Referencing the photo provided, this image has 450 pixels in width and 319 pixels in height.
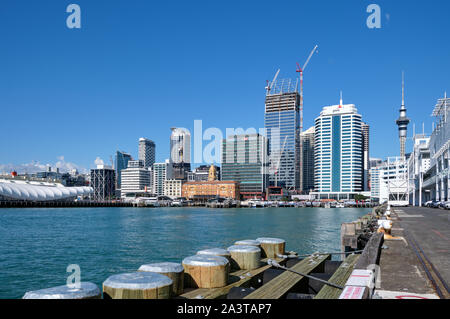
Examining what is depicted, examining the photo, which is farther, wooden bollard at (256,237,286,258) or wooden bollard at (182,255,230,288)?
wooden bollard at (256,237,286,258)

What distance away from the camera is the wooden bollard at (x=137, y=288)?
25.7 feet

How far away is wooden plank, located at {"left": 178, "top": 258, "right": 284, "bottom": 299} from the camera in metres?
9.48

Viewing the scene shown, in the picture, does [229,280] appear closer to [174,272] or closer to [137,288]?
[174,272]

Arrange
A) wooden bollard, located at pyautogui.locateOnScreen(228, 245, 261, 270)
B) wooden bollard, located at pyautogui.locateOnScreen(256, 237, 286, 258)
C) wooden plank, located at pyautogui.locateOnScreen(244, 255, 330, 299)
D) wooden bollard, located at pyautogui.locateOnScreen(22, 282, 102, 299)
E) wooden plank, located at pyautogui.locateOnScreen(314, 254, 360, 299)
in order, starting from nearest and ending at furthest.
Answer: wooden bollard, located at pyautogui.locateOnScreen(22, 282, 102, 299), wooden plank, located at pyautogui.locateOnScreen(314, 254, 360, 299), wooden plank, located at pyautogui.locateOnScreen(244, 255, 330, 299), wooden bollard, located at pyautogui.locateOnScreen(228, 245, 261, 270), wooden bollard, located at pyautogui.locateOnScreen(256, 237, 286, 258)

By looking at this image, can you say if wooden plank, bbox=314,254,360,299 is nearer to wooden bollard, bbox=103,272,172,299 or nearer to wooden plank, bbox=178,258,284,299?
wooden plank, bbox=178,258,284,299

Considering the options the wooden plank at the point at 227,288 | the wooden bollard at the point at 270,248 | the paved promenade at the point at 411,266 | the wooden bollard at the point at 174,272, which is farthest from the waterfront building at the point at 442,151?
the wooden bollard at the point at 174,272

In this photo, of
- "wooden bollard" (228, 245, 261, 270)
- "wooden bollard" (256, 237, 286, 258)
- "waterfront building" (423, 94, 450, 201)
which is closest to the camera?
"wooden bollard" (228, 245, 261, 270)

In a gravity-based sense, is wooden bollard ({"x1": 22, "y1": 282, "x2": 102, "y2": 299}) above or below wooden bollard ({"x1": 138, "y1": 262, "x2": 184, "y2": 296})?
above

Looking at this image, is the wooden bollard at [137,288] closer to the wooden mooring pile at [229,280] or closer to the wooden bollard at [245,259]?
the wooden mooring pile at [229,280]

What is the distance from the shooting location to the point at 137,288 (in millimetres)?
7867

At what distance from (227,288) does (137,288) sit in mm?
3199

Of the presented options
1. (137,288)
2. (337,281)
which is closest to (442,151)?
(337,281)

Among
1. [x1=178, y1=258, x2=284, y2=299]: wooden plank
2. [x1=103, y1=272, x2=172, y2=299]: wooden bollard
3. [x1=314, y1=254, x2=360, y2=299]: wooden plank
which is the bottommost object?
[x1=178, y1=258, x2=284, y2=299]: wooden plank

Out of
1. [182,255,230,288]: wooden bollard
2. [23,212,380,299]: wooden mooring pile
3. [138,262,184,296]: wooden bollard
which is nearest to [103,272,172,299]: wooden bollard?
[23,212,380,299]: wooden mooring pile
